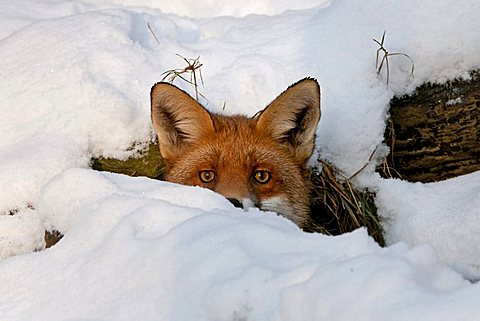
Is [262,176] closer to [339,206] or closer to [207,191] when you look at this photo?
[339,206]

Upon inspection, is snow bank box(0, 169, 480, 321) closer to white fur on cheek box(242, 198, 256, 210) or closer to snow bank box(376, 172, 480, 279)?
white fur on cheek box(242, 198, 256, 210)

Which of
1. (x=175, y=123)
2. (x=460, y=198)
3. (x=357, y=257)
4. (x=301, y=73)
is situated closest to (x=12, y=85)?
(x=175, y=123)

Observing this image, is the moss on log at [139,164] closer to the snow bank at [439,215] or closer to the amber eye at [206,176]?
the amber eye at [206,176]

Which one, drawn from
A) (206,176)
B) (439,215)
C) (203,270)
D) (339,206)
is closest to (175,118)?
(206,176)

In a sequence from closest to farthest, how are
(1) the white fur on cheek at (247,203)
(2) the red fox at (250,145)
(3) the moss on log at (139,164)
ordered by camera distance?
(1) the white fur on cheek at (247,203), (2) the red fox at (250,145), (3) the moss on log at (139,164)

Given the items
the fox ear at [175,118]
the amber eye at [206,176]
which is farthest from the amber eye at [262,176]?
the fox ear at [175,118]

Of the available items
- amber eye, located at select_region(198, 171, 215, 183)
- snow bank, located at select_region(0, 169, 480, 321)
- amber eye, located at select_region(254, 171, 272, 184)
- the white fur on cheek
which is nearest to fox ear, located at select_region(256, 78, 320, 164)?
amber eye, located at select_region(254, 171, 272, 184)

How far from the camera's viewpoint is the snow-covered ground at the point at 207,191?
219 centimetres

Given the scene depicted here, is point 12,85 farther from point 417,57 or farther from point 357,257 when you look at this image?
point 357,257

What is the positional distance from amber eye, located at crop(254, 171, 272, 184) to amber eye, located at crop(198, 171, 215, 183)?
10.0 inches

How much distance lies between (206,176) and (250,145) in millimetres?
334

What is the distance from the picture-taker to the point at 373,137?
4543mm

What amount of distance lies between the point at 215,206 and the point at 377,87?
6.40 feet

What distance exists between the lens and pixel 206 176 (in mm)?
4410
